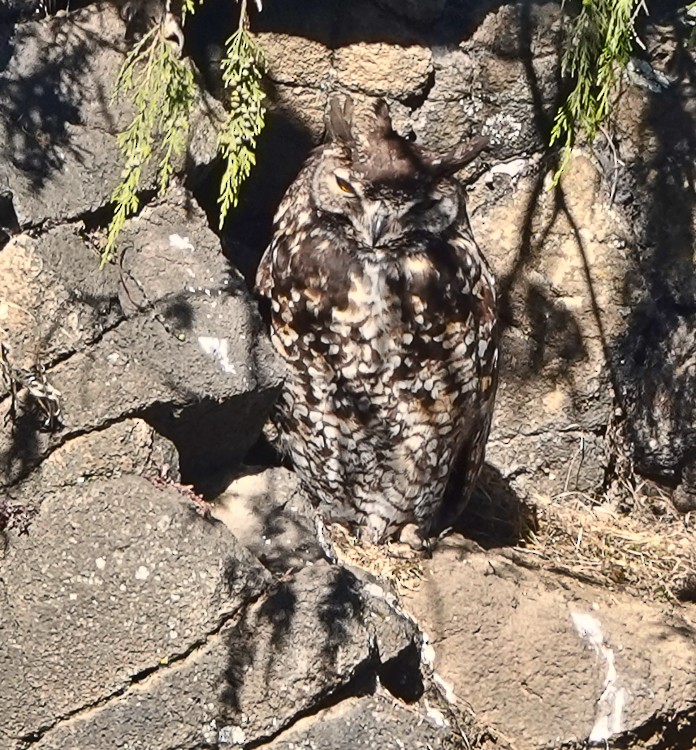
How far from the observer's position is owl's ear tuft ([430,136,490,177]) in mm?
3402

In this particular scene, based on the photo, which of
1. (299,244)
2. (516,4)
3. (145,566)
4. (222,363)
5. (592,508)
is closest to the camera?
(145,566)

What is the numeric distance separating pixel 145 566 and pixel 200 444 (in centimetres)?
53

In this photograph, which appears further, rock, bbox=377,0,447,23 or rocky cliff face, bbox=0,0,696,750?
rock, bbox=377,0,447,23

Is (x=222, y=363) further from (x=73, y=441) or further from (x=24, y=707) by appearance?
(x=24, y=707)

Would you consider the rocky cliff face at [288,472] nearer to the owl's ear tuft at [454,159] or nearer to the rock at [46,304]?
the rock at [46,304]

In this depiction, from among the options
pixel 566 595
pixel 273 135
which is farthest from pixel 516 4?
pixel 566 595

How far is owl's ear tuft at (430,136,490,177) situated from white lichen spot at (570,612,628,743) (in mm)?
1201

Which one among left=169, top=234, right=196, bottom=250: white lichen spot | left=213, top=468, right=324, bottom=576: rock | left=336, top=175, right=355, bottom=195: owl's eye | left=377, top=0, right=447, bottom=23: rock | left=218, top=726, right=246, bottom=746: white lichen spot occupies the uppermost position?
left=377, top=0, right=447, bottom=23: rock

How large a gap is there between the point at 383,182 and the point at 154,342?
0.70m

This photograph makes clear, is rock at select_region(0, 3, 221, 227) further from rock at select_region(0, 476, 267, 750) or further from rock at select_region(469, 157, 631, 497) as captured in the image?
rock at select_region(469, 157, 631, 497)

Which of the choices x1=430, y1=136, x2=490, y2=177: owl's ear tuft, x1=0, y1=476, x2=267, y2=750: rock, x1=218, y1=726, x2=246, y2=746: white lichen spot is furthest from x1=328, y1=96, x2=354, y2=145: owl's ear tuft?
x1=218, y1=726, x2=246, y2=746: white lichen spot

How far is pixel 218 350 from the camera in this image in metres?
3.27

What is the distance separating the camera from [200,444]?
3.46 meters

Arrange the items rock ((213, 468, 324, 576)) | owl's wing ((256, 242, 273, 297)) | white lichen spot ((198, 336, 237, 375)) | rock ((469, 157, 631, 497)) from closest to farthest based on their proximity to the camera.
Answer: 1. white lichen spot ((198, 336, 237, 375))
2. rock ((213, 468, 324, 576))
3. owl's wing ((256, 242, 273, 297))
4. rock ((469, 157, 631, 497))
